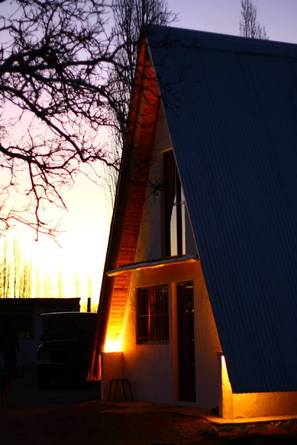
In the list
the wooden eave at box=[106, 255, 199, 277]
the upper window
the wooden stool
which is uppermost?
the upper window

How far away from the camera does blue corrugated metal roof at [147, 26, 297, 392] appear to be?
562 inches

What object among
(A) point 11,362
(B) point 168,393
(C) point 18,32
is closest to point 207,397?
(B) point 168,393

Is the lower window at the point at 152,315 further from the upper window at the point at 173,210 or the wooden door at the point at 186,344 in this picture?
the upper window at the point at 173,210

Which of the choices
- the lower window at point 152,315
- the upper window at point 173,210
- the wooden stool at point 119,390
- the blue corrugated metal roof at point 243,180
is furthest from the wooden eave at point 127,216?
the blue corrugated metal roof at point 243,180

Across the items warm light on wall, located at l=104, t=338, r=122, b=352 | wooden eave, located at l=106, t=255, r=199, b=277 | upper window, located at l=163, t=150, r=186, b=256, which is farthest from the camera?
warm light on wall, located at l=104, t=338, r=122, b=352

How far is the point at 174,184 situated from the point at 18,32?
7716 mm

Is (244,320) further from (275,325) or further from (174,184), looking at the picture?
(174,184)

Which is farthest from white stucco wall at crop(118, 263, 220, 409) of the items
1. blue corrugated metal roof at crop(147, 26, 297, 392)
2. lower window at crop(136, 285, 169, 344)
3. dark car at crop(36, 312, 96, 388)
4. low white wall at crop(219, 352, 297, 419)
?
dark car at crop(36, 312, 96, 388)

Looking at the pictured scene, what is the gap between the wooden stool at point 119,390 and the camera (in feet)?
64.8

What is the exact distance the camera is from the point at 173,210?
18.7m

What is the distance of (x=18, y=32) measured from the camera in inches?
455

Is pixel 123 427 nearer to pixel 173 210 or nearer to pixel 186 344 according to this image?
pixel 186 344

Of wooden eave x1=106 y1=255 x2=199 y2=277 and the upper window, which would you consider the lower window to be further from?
the upper window

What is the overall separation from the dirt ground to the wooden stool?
80cm
